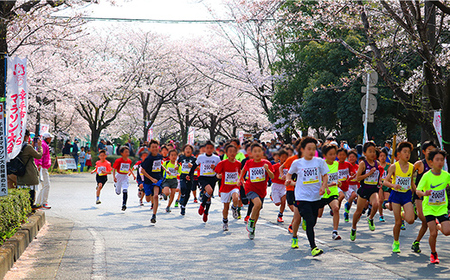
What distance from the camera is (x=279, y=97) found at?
1178 inches

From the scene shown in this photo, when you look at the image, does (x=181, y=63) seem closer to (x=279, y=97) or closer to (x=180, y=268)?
(x=279, y=97)

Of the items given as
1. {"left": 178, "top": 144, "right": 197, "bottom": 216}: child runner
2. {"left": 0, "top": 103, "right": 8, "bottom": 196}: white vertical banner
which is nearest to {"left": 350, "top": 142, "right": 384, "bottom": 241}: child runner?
{"left": 178, "top": 144, "right": 197, "bottom": 216}: child runner

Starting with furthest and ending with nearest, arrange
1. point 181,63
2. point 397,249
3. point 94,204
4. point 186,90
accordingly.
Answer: point 186,90
point 181,63
point 94,204
point 397,249

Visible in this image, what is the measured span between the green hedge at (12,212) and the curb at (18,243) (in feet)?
0.31

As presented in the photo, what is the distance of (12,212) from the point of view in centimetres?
761

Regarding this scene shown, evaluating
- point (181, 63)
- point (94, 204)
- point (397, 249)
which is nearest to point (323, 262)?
point (397, 249)

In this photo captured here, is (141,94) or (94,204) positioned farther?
(141,94)

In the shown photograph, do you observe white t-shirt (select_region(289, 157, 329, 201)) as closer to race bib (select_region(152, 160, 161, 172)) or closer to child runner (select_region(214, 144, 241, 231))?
child runner (select_region(214, 144, 241, 231))

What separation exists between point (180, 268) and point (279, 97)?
23.8 m

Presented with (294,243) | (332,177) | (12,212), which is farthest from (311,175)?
(12,212)

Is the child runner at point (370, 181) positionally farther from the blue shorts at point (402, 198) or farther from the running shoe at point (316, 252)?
the running shoe at point (316, 252)

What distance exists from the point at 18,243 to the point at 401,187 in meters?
5.59

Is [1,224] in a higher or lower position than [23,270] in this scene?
higher

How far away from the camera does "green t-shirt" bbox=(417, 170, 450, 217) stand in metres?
7.27
